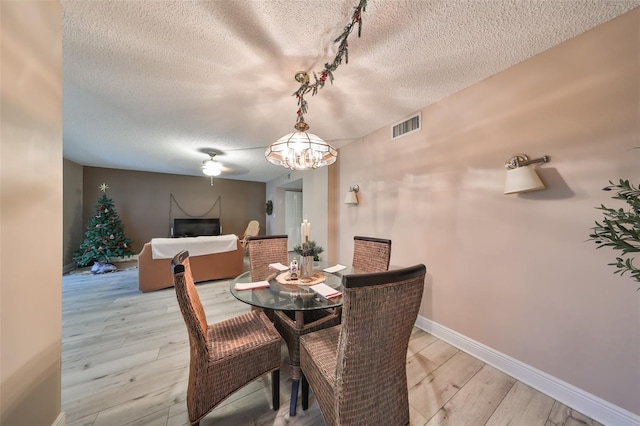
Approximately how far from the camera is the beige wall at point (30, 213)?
0.92 metres

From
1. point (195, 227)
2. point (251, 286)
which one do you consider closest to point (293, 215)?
point (195, 227)

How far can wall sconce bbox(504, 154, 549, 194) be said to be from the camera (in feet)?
4.97

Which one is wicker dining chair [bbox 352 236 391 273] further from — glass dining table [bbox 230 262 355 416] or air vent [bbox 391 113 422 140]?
air vent [bbox 391 113 422 140]

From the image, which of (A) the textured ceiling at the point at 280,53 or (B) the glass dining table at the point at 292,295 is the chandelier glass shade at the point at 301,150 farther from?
(B) the glass dining table at the point at 292,295

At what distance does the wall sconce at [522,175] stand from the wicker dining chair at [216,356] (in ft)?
6.55

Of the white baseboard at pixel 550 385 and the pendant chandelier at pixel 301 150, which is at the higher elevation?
the pendant chandelier at pixel 301 150

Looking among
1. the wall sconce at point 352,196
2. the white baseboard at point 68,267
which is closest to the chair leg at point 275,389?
the wall sconce at point 352,196

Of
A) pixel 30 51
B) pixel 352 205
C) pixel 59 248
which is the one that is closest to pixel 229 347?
pixel 59 248

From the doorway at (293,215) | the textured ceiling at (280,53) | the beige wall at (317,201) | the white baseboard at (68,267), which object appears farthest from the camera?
the doorway at (293,215)

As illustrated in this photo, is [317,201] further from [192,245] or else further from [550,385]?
[550,385]

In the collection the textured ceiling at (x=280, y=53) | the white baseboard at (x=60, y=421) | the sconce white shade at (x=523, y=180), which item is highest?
the textured ceiling at (x=280, y=53)

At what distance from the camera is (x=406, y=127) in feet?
8.50

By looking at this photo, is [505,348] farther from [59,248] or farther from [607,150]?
[59,248]

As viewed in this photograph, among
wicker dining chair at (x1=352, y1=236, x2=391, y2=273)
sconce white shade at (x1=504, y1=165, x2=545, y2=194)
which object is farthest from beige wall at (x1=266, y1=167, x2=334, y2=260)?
sconce white shade at (x1=504, y1=165, x2=545, y2=194)
